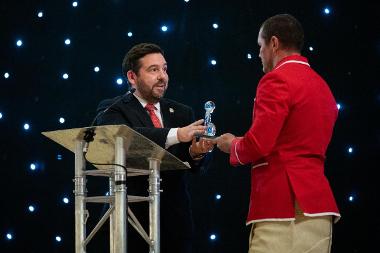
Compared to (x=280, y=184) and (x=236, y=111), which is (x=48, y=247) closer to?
(x=236, y=111)

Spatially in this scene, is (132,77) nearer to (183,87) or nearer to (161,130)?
(161,130)

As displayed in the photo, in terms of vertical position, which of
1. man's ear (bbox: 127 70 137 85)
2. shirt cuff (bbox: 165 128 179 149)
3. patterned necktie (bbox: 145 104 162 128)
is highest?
man's ear (bbox: 127 70 137 85)

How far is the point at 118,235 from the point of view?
2.21 metres

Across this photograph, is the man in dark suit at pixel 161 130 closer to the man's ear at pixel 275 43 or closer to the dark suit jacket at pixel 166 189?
the dark suit jacket at pixel 166 189

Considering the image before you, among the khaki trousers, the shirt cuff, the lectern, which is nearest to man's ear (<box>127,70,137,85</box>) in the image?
the shirt cuff

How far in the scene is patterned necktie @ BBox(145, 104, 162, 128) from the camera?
9.42 ft

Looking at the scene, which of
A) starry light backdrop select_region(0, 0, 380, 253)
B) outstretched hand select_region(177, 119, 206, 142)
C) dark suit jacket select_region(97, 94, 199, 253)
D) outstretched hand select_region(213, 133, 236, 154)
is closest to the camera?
outstretched hand select_region(213, 133, 236, 154)

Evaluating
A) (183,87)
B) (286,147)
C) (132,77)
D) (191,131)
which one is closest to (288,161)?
(286,147)

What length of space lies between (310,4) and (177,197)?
64.5 inches

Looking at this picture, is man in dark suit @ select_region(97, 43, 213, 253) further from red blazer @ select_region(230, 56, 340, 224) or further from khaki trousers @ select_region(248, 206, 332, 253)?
khaki trousers @ select_region(248, 206, 332, 253)

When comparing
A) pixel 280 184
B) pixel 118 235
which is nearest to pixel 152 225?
pixel 118 235

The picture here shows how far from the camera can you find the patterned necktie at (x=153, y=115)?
2.87m

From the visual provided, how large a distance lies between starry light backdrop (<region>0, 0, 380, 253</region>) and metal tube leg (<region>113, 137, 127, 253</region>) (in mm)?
1595

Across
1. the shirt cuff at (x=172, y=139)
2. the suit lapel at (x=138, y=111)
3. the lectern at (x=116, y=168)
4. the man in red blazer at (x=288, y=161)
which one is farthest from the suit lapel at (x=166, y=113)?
the man in red blazer at (x=288, y=161)
